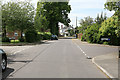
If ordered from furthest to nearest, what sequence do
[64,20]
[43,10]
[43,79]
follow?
1. [64,20]
2. [43,10]
3. [43,79]

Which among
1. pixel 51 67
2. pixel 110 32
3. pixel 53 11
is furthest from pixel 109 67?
pixel 53 11

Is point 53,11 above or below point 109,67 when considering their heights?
above

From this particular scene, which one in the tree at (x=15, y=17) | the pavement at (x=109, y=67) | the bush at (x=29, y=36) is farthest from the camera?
the bush at (x=29, y=36)

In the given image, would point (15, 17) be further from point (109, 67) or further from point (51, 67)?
point (109, 67)

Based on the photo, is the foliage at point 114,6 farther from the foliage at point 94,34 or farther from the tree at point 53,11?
the tree at point 53,11

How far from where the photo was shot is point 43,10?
65938 mm

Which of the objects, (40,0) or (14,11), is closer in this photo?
(14,11)

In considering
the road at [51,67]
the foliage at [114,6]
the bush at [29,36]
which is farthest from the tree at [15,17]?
the foliage at [114,6]

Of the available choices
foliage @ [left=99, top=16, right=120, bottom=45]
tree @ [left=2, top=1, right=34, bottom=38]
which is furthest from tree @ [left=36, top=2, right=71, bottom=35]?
foliage @ [left=99, top=16, right=120, bottom=45]

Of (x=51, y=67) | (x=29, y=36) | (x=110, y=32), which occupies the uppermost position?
(x=110, y=32)

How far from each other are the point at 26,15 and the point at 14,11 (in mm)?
2256

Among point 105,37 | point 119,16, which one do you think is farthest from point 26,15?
point 119,16

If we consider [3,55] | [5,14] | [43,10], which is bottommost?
[3,55]

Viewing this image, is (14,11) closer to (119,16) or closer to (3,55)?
(119,16)
